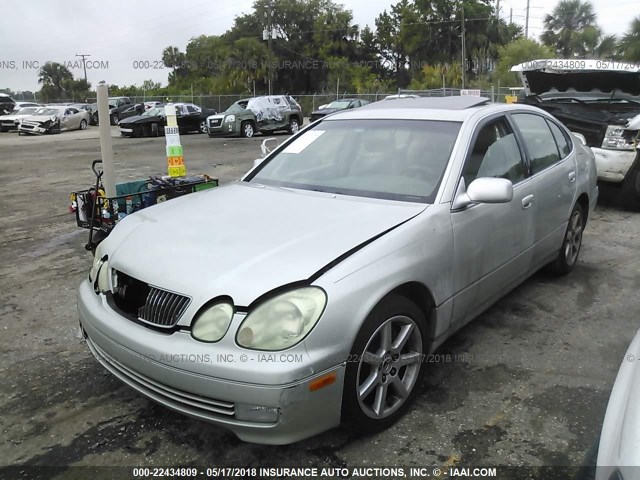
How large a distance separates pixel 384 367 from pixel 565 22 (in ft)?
220

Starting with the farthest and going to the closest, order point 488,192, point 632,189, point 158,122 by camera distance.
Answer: point 158,122 → point 632,189 → point 488,192

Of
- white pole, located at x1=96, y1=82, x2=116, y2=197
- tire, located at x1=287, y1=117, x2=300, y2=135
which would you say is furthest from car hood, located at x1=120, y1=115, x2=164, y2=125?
white pole, located at x1=96, y1=82, x2=116, y2=197

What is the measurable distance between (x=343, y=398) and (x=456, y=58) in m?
65.4

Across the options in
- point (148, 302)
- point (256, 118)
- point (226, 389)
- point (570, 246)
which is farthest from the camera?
point (256, 118)

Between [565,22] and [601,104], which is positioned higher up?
[565,22]

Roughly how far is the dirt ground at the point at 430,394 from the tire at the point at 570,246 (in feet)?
0.37

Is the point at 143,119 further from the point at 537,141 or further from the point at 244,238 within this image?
the point at 244,238

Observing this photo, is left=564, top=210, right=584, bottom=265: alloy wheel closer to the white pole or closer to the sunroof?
the sunroof

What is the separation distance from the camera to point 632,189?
A: 709cm

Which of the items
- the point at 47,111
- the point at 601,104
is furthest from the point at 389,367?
the point at 47,111

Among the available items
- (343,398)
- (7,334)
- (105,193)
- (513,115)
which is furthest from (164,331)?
(105,193)

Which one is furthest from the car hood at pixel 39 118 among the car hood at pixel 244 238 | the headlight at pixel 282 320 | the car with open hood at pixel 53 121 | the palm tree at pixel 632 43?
the palm tree at pixel 632 43

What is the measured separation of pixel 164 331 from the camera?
238 cm

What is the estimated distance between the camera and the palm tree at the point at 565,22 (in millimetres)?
58469
